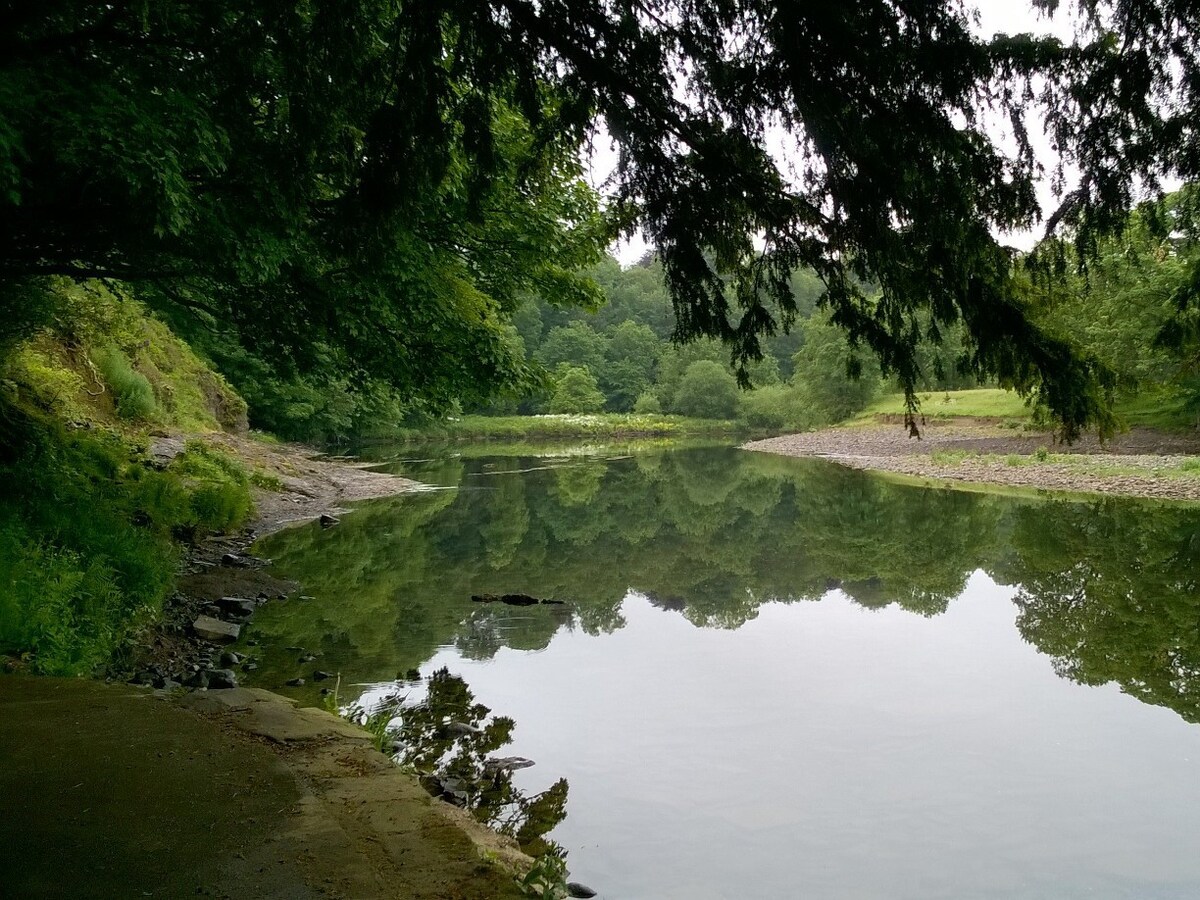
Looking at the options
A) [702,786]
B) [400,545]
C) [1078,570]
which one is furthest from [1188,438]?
[702,786]

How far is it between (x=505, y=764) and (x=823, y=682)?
12.4 feet

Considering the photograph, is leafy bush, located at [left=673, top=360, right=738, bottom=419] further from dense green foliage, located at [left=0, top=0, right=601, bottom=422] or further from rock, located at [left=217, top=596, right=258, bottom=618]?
rock, located at [left=217, top=596, right=258, bottom=618]

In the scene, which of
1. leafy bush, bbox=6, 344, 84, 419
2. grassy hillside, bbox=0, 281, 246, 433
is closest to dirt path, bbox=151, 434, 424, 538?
grassy hillside, bbox=0, 281, 246, 433

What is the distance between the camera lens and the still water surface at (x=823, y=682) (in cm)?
506

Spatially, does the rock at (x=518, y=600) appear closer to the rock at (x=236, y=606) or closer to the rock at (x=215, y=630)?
the rock at (x=236, y=606)

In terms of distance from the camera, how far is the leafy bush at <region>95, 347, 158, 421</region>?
18.3 metres

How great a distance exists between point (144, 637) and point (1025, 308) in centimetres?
772

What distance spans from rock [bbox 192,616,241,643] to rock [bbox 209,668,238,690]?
1438 millimetres

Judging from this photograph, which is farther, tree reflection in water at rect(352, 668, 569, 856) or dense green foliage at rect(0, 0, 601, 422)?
tree reflection in water at rect(352, 668, 569, 856)

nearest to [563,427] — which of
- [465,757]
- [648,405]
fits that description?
[648,405]

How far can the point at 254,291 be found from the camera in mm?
8969

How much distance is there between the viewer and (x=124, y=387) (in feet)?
61.1

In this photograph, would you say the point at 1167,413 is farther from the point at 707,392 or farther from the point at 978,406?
the point at 707,392

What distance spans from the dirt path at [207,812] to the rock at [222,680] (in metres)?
1.06
